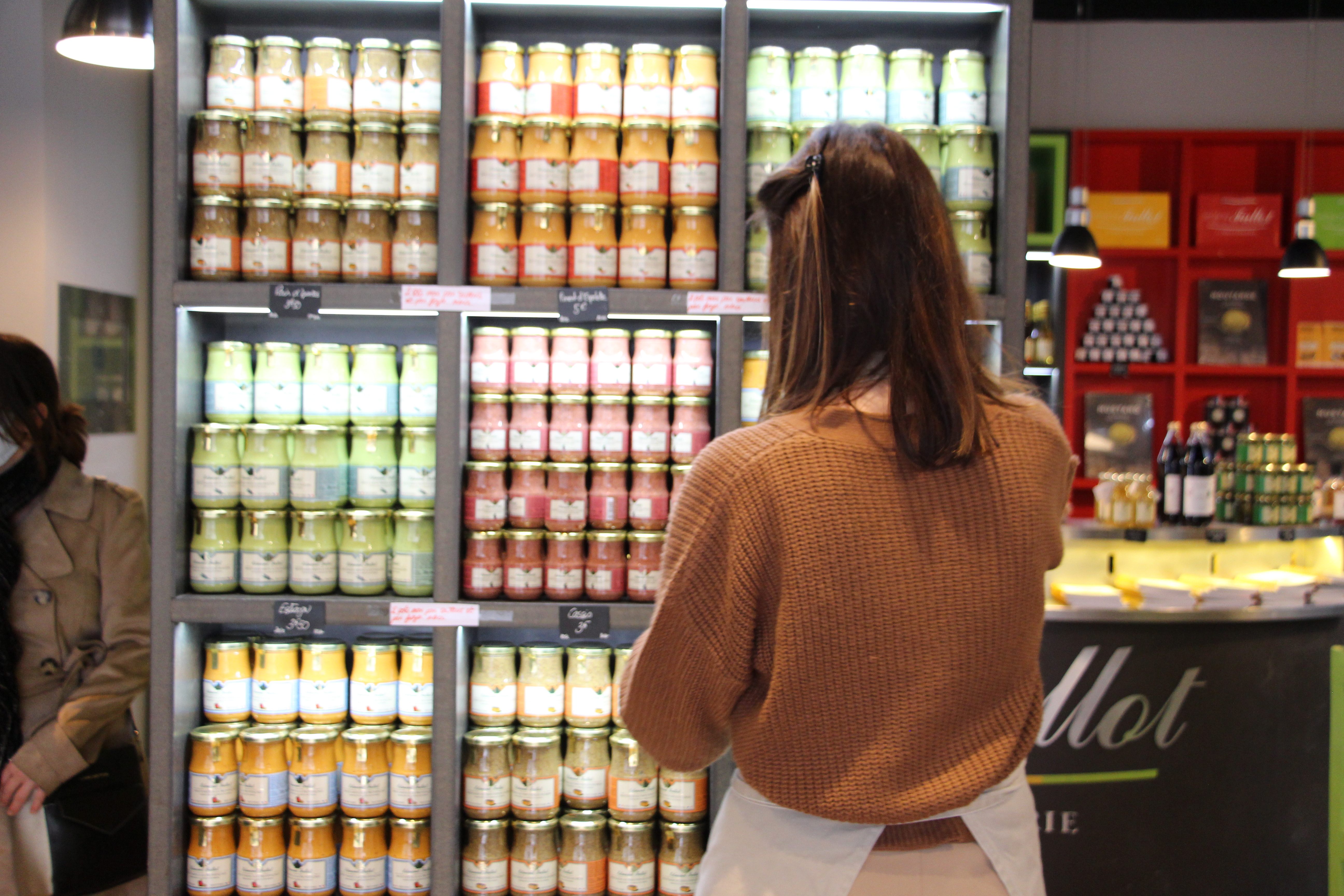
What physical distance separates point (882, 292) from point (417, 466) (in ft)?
5.01

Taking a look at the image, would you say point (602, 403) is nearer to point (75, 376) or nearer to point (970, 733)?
point (970, 733)

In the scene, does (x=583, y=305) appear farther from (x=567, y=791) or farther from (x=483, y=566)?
(x=567, y=791)

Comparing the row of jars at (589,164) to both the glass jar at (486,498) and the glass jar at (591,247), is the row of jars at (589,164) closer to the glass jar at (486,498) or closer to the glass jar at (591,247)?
the glass jar at (591,247)

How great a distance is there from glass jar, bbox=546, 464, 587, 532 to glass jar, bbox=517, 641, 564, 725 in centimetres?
28

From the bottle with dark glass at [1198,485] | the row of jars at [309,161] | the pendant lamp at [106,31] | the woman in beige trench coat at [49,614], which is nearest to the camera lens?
the woman in beige trench coat at [49,614]

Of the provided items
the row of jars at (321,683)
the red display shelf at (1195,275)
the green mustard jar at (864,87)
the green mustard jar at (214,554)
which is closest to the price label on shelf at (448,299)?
the green mustard jar at (214,554)

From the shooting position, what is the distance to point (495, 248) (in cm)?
225

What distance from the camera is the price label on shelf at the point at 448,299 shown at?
2.22 meters

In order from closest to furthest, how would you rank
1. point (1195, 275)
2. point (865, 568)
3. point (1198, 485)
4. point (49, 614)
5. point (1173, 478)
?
1. point (865, 568)
2. point (49, 614)
3. point (1198, 485)
4. point (1173, 478)
5. point (1195, 275)

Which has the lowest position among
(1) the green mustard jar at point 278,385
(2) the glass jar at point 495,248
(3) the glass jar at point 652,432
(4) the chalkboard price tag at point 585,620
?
(4) the chalkboard price tag at point 585,620

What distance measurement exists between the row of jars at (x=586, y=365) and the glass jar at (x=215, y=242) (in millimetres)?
564

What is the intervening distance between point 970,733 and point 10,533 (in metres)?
2.07

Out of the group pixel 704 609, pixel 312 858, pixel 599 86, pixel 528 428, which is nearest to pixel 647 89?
pixel 599 86

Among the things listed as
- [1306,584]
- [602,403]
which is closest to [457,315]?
[602,403]
